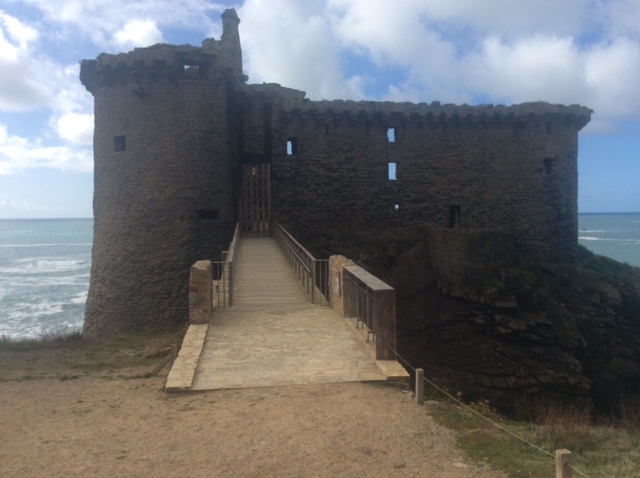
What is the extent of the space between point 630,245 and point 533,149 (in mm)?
82453

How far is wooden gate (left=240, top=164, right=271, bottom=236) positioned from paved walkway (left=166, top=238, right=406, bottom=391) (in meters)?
10.2

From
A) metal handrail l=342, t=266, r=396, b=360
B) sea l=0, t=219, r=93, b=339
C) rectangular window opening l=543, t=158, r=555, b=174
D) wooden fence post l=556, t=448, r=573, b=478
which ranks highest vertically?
rectangular window opening l=543, t=158, r=555, b=174

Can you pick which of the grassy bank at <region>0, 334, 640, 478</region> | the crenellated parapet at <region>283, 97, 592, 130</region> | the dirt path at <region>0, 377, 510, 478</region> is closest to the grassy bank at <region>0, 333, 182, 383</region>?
the grassy bank at <region>0, 334, 640, 478</region>

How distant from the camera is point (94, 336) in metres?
18.3

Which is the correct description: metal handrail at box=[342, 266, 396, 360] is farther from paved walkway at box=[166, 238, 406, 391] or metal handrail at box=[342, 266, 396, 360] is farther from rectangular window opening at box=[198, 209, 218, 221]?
rectangular window opening at box=[198, 209, 218, 221]

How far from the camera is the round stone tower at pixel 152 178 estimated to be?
1862 centimetres

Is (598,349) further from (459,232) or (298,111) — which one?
(298,111)

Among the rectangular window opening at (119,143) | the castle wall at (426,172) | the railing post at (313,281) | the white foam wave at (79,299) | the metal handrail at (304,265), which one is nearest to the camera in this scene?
the railing post at (313,281)

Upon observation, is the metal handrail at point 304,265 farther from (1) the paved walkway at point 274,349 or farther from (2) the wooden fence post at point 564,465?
(2) the wooden fence post at point 564,465

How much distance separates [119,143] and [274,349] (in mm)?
13012

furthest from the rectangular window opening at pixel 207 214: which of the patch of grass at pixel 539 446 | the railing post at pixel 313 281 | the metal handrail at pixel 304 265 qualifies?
the patch of grass at pixel 539 446

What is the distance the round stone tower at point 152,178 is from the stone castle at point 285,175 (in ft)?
0.14

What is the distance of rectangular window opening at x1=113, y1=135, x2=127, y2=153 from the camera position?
1927cm

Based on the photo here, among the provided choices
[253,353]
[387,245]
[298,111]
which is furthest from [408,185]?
[253,353]
